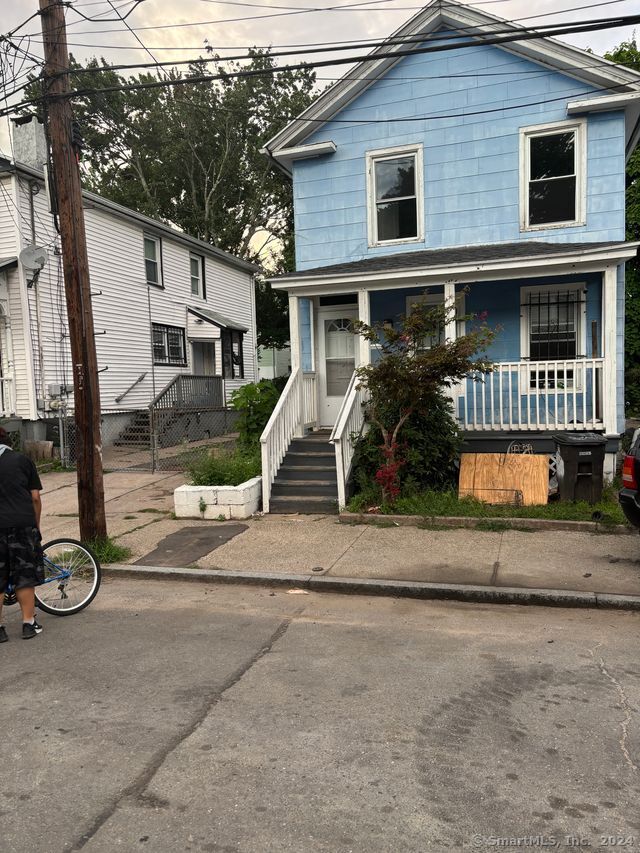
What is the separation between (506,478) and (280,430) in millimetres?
3541

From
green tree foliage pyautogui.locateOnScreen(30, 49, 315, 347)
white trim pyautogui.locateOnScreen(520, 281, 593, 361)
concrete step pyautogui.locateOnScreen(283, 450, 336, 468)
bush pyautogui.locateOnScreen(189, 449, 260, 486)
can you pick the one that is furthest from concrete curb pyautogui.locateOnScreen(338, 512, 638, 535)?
green tree foliage pyautogui.locateOnScreen(30, 49, 315, 347)

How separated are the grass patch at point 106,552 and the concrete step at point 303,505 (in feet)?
8.34

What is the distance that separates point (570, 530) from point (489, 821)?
568 cm

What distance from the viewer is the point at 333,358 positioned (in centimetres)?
1195

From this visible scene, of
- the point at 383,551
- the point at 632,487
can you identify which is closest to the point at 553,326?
the point at 632,487

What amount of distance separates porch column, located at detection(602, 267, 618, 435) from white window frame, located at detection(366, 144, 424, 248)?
3.38 meters

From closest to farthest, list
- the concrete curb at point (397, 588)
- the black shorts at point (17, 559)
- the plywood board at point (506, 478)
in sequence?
the black shorts at point (17, 559) → the concrete curb at point (397, 588) → the plywood board at point (506, 478)

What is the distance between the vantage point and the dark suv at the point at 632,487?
5867 mm

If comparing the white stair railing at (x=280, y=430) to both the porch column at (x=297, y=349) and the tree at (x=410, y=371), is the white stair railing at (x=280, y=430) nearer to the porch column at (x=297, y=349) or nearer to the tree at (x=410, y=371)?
the porch column at (x=297, y=349)

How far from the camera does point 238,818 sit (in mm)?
2775

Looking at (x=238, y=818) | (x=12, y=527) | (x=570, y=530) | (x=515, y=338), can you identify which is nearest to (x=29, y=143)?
(x=515, y=338)

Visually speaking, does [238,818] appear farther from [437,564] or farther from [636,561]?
[636,561]

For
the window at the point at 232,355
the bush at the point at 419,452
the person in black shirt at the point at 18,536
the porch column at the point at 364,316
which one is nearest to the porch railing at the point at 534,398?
the bush at the point at 419,452

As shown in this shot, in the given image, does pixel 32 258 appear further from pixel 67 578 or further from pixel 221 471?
pixel 67 578
